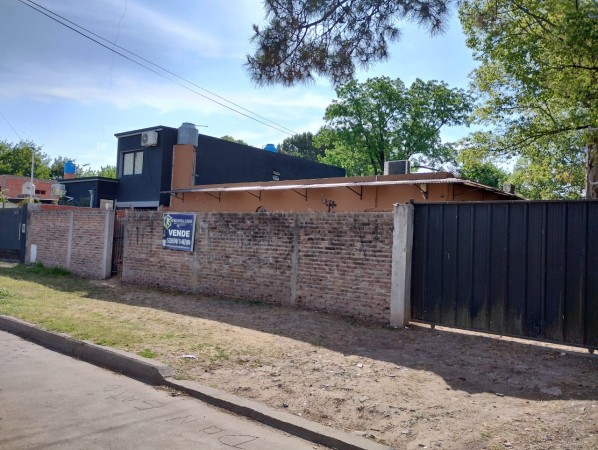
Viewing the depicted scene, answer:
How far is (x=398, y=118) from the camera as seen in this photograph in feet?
117

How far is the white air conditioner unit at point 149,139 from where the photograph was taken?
79.6 feet

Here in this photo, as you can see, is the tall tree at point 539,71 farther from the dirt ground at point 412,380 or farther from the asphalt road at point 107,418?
the asphalt road at point 107,418

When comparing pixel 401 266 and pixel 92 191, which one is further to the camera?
pixel 92 191

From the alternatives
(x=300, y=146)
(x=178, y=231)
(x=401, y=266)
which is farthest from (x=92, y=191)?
(x=300, y=146)

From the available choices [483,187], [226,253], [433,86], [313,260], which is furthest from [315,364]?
[433,86]

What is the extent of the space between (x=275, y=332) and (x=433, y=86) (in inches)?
1227

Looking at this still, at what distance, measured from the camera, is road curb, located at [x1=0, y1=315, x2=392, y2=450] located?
4.46 metres

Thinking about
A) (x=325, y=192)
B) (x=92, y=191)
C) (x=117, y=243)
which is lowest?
(x=117, y=243)

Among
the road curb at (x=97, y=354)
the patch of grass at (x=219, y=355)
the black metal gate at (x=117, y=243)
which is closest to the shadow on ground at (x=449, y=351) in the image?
the patch of grass at (x=219, y=355)

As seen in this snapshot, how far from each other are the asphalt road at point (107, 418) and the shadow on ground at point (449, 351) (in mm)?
2493

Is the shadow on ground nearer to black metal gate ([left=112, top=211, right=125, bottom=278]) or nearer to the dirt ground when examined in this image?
the dirt ground

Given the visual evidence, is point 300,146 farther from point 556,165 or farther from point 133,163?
point 556,165

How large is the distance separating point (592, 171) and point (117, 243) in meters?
14.3

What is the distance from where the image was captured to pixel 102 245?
623 inches
